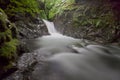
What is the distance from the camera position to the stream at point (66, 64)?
4.31 m

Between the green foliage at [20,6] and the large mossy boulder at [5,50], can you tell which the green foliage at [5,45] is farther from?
the green foliage at [20,6]

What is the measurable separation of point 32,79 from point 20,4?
408 cm

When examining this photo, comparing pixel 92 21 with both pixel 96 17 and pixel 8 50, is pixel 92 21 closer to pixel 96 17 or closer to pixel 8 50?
pixel 96 17

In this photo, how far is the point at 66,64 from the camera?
504 centimetres

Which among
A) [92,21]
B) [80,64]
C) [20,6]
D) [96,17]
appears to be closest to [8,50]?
[80,64]

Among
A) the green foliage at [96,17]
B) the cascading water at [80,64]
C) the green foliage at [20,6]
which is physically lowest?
the cascading water at [80,64]

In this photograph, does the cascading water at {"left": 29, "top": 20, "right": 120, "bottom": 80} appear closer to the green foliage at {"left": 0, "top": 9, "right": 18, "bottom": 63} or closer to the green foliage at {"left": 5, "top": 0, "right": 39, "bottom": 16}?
the green foliage at {"left": 0, "top": 9, "right": 18, "bottom": 63}

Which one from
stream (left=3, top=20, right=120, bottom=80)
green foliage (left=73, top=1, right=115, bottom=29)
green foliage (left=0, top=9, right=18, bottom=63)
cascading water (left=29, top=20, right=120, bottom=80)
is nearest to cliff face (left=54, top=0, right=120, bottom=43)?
green foliage (left=73, top=1, right=115, bottom=29)

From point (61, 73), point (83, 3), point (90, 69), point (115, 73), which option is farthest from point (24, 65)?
point (83, 3)

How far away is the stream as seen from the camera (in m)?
4.31

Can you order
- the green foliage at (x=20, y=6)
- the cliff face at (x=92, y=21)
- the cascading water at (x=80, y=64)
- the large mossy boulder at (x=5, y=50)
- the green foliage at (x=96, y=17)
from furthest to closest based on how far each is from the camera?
1. the green foliage at (x=96, y=17)
2. the cliff face at (x=92, y=21)
3. the green foliage at (x=20, y=6)
4. the cascading water at (x=80, y=64)
5. the large mossy boulder at (x=5, y=50)

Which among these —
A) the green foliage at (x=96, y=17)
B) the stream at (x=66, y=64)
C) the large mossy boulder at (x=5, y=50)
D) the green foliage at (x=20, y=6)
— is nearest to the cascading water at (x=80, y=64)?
the stream at (x=66, y=64)

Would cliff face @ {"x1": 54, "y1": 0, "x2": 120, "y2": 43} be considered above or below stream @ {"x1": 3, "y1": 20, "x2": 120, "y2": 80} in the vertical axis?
above

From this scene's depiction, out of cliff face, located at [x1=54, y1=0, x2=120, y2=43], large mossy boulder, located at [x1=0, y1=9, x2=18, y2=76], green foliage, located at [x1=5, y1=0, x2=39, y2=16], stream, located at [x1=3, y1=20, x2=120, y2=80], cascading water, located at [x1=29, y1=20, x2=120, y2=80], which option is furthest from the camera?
cliff face, located at [x1=54, y1=0, x2=120, y2=43]
